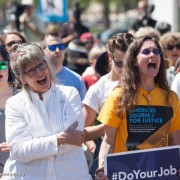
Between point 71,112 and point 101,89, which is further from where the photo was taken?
point 101,89

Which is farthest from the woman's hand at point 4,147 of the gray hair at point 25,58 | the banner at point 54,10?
the banner at point 54,10

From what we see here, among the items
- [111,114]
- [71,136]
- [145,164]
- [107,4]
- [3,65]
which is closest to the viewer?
[71,136]

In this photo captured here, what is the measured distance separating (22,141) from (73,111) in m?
0.43

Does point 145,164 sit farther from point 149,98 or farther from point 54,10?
point 54,10

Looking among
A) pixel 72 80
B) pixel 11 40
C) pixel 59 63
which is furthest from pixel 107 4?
pixel 72 80

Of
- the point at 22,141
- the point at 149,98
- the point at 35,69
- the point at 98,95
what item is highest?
the point at 35,69

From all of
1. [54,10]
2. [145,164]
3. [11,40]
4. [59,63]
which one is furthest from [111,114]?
[54,10]

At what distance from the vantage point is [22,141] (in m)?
4.80

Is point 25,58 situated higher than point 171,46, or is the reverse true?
point 25,58

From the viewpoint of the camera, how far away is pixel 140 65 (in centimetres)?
542

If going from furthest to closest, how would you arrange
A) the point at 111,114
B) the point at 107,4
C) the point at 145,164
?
the point at 107,4 → the point at 111,114 → the point at 145,164

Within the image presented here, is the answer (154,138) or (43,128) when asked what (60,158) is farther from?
(154,138)

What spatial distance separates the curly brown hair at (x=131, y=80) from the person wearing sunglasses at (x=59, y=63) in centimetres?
A: 170

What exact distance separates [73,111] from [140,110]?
602mm
